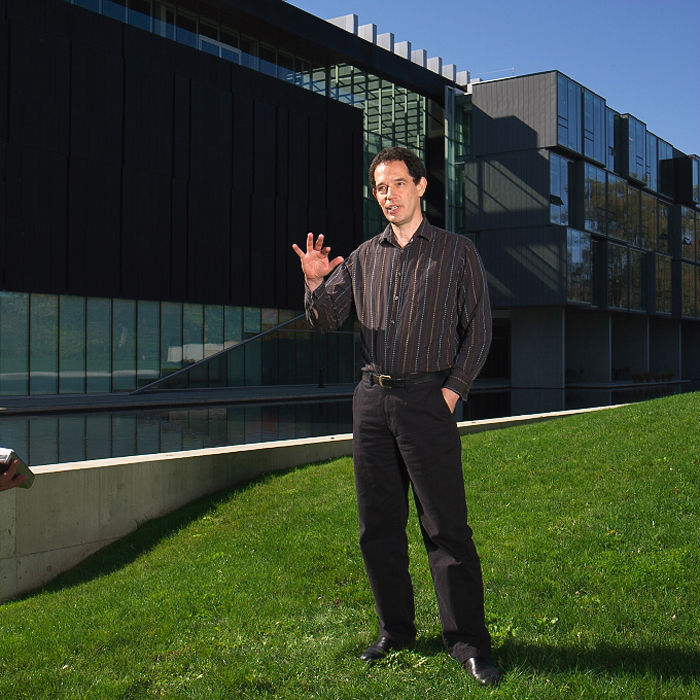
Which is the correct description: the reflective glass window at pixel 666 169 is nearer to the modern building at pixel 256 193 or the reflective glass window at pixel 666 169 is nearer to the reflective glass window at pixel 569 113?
the modern building at pixel 256 193

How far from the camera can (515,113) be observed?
42.9 m

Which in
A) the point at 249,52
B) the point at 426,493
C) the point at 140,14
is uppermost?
the point at 249,52

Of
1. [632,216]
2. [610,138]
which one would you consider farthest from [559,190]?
[632,216]

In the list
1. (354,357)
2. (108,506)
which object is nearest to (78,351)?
(354,357)

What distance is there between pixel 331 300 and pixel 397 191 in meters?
0.63

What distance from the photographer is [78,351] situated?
30.3 m

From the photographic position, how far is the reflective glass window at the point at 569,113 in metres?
41.8

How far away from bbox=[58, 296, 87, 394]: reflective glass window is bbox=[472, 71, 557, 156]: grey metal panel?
953 inches

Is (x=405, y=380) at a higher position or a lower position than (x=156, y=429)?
higher

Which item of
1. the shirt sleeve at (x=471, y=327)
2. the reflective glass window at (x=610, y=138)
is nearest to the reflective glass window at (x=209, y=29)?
the reflective glass window at (x=610, y=138)

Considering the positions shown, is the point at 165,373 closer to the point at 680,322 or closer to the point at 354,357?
the point at 354,357

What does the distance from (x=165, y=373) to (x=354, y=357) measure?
11320 mm

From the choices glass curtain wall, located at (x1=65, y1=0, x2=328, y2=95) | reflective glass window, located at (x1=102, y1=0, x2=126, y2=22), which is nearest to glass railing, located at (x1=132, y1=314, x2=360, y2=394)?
glass curtain wall, located at (x1=65, y1=0, x2=328, y2=95)

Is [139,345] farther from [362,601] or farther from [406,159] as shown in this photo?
[406,159]
